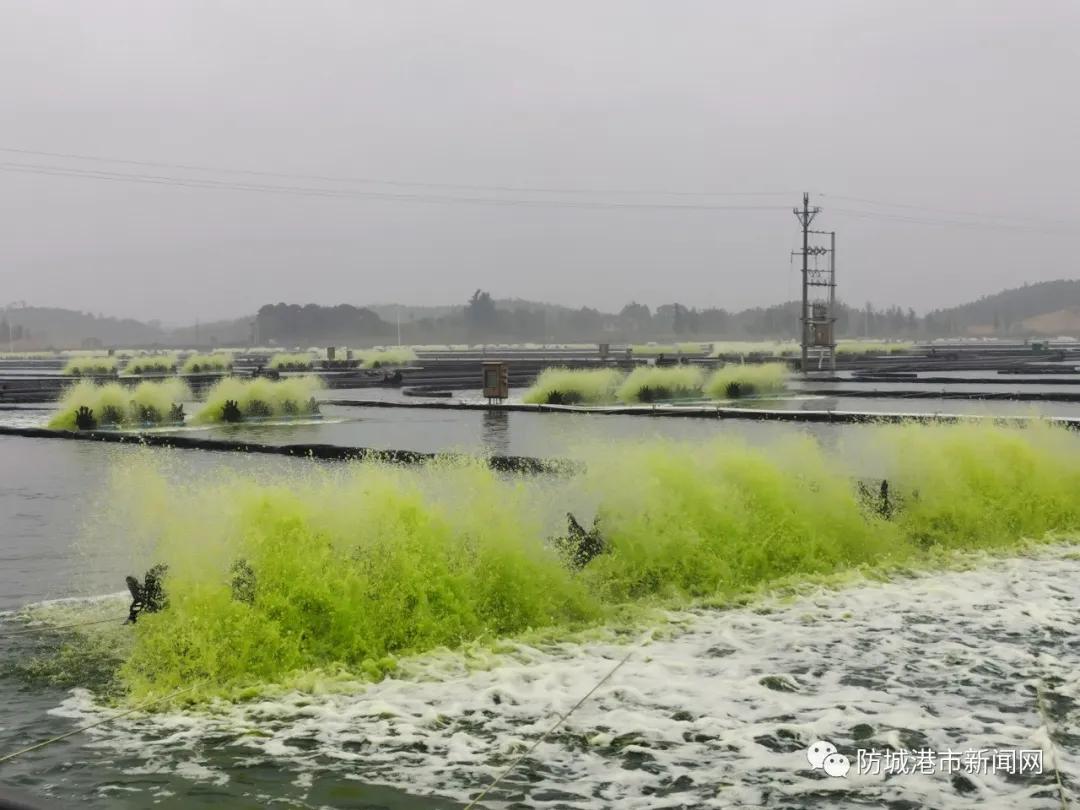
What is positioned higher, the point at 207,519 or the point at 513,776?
the point at 207,519

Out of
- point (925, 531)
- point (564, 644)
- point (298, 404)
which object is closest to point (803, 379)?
point (298, 404)

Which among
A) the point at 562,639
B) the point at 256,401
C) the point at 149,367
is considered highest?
the point at 256,401

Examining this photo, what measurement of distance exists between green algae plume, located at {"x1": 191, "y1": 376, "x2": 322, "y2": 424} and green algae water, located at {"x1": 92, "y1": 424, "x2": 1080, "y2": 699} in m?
16.1

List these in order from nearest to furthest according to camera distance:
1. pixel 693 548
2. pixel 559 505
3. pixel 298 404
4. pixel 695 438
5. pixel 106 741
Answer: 1. pixel 106 741
2. pixel 693 548
3. pixel 559 505
4. pixel 695 438
5. pixel 298 404

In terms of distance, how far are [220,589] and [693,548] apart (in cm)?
351

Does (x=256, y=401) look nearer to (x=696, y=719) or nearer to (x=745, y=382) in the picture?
(x=745, y=382)

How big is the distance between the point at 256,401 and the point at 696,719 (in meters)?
21.5

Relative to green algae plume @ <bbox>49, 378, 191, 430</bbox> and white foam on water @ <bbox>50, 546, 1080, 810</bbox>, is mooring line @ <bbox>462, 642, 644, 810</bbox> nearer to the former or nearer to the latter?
white foam on water @ <bbox>50, 546, 1080, 810</bbox>

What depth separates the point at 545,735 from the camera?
5242 mm

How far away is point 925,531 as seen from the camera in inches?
386

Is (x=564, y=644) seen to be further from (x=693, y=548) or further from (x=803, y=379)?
(x=803, y=379)

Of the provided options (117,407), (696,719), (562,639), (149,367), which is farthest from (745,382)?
(149,367)

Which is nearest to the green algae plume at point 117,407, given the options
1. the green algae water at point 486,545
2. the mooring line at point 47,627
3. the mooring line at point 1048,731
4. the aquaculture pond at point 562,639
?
the aquaculture pond at point 562,639

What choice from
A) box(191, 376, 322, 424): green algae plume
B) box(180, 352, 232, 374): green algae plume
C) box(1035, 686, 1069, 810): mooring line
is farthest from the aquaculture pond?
box(180, 352, 232, 374): green algae plume
